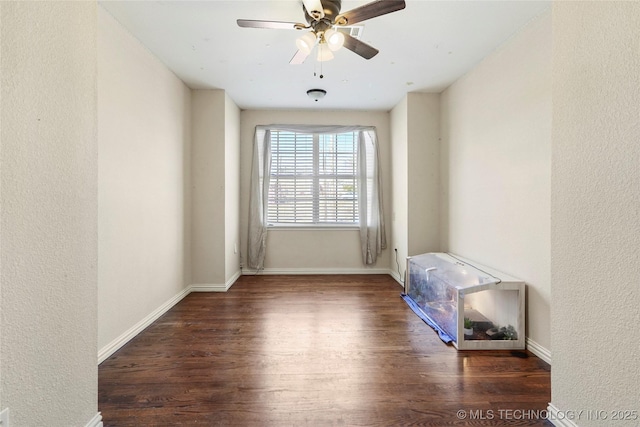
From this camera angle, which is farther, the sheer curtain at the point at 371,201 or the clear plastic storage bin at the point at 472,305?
the sheer curtain at the point at 371,201

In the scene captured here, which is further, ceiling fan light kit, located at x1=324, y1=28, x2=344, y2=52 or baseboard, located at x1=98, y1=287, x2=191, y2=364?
baseboard, located at x1=98, y1=287, x2=191, y2=364

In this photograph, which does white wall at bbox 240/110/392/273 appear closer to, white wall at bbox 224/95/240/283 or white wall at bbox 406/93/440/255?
white wall at bbox 224/95/240/283

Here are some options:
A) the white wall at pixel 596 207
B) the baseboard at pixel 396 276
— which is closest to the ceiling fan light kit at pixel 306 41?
the white wall at pixel 596 207

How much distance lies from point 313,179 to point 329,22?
2.77 metres

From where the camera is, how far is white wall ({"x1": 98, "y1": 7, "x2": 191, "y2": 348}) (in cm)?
201

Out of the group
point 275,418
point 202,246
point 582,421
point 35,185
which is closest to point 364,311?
point 275,418

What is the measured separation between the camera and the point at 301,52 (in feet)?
6.72

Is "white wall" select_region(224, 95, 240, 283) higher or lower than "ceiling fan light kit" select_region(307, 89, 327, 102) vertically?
lower

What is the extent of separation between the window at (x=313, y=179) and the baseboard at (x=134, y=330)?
190cm

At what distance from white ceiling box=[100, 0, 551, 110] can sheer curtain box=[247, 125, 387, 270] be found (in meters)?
0.74

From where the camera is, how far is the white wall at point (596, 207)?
3.39 ft

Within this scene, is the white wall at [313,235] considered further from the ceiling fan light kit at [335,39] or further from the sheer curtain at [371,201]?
the ceiling fan light kit at [335,39]

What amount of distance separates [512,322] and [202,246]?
3369mm

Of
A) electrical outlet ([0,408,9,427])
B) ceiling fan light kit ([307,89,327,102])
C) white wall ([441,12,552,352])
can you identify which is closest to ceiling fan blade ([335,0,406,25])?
white wall ([441,12,552,352])
